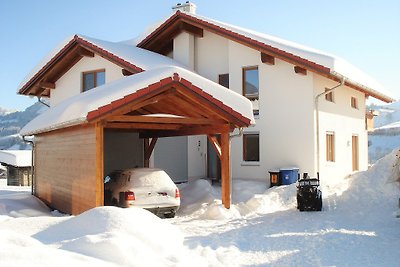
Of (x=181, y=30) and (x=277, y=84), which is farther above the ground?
(x=181, y=30)

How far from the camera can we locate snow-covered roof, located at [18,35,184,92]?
1711 cm

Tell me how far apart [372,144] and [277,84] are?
40.2 m

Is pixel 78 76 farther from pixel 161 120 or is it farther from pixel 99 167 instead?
pixel 99 167

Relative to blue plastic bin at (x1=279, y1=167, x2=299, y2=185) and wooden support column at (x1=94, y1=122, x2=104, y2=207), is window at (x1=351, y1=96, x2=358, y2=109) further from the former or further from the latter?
wooden support column at (x1=94, y1=122, x2=104, y2=207)

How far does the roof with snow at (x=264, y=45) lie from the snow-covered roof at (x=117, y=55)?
1250 millimetres

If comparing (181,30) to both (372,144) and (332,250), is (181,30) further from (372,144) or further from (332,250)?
(372,144)

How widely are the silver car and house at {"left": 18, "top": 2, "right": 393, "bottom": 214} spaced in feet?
2.66

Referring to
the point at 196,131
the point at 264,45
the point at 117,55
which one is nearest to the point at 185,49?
the point at 117,55

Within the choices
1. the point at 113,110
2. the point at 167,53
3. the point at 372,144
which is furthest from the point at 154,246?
the point at 372,144

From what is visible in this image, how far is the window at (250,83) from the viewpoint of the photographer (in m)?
17.7

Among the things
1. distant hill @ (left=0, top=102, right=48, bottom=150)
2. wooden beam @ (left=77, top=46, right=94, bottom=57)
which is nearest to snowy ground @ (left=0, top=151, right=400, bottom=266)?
wooden beam @ (left=77, top=46, right=94, bottom=57)

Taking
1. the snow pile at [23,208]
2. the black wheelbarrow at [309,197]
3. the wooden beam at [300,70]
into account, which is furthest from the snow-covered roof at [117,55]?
the black wheelbarrow at [309,197]

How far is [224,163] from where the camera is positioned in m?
11.9

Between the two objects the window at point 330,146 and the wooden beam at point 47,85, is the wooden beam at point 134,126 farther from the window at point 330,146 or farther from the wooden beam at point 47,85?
the wooden beam at point 47,85
